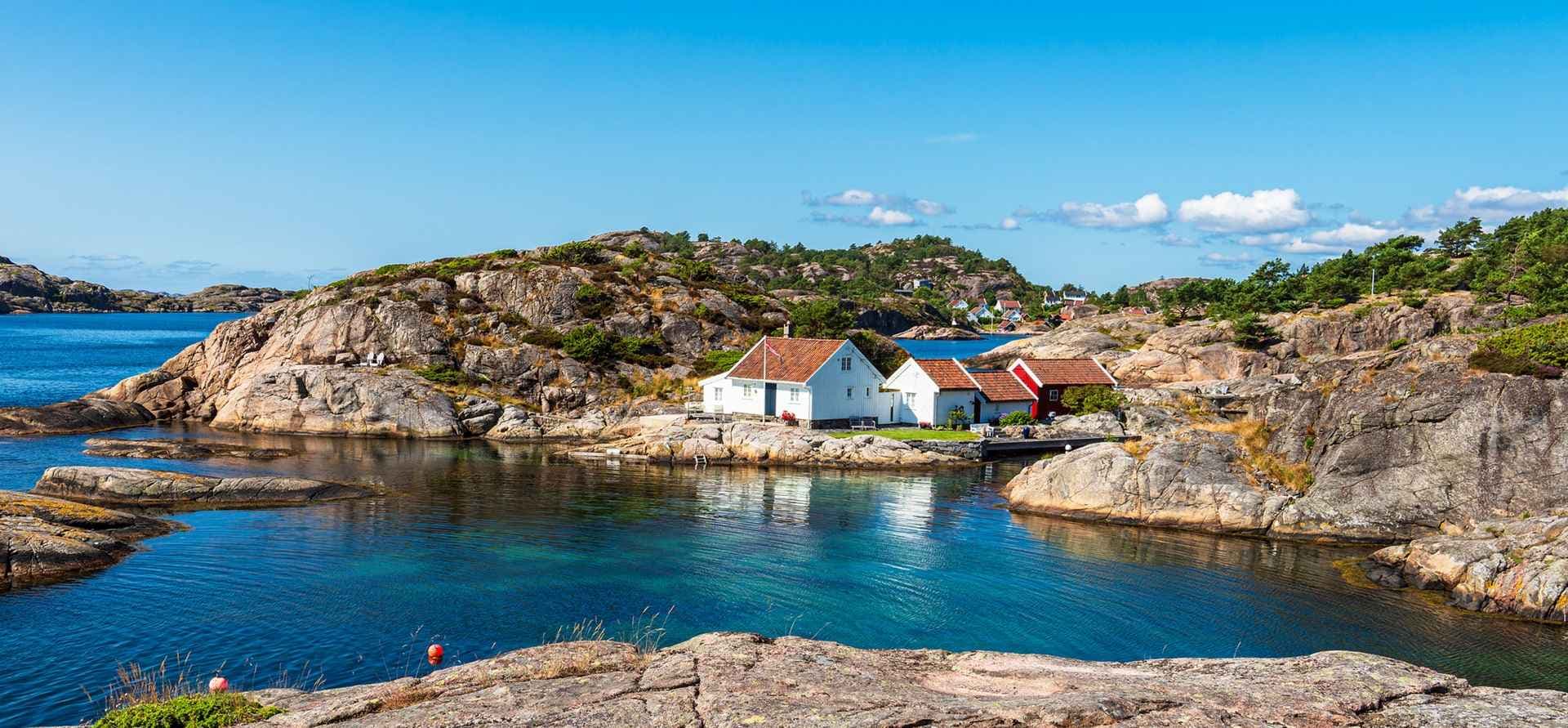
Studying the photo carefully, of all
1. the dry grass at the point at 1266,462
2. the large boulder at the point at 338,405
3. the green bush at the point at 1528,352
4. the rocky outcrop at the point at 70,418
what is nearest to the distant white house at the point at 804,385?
the large boulder at the point at 338,405

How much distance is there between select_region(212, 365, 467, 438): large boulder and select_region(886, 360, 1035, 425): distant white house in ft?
111

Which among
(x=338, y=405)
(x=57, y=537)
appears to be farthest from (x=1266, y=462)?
(x=338, y=405)

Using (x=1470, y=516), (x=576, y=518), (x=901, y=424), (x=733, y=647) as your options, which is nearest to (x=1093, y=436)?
(x=901, y=424)

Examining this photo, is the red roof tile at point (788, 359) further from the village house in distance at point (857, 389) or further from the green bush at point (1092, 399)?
the green bush at point (1092, 399)

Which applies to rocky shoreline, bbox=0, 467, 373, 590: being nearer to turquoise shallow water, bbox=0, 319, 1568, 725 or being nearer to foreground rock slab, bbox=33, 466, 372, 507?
foreground rock slab, bbox=33, 466, 372, 507

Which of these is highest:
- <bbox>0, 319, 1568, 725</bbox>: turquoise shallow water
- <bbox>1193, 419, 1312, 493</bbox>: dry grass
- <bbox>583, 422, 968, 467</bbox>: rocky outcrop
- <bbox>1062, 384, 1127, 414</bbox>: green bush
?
<bbox>1062, 384, 1127, 414</bbox>: green bush

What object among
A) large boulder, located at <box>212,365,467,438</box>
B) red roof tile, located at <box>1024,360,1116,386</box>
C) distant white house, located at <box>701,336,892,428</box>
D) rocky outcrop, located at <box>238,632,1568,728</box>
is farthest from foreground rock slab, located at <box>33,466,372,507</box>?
red roof tile, located at <box>1024,360,1116,386</box>

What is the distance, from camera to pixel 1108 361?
331 ft

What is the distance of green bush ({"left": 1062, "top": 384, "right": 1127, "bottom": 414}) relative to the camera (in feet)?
245

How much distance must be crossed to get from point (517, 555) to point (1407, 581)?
33026mm

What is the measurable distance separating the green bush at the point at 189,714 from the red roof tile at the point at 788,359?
5447 centimetres

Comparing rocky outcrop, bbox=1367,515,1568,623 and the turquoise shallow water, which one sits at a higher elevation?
rocky outcrop, bbox=1367,515,1568,623

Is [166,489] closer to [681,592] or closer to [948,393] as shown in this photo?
[681,592]

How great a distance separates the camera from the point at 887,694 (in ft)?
47.2
